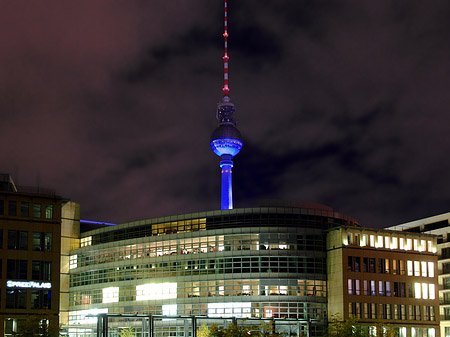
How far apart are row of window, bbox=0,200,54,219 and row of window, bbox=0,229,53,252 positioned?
106 inches

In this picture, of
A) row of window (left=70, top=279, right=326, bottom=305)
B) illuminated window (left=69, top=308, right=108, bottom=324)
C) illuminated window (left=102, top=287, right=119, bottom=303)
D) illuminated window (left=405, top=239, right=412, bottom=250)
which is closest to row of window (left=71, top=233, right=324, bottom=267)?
row of window (left=70, top=279, right=326, bottom=305)

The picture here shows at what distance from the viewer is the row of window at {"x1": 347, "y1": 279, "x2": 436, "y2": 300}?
4483 inches

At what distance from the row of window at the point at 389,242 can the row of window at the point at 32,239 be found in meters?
47.8

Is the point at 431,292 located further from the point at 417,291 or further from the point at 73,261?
the point at 73,261

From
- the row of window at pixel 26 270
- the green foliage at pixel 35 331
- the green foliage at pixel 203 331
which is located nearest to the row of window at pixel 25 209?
the row of window at pixel 26 270

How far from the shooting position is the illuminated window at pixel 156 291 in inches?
4855

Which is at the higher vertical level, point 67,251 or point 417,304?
point 67,251

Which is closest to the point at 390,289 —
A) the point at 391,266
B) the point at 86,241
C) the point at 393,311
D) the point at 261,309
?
the point at 393,311

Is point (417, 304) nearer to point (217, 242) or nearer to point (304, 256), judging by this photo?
point (304, 256)

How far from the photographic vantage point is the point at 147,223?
131125 millimetres

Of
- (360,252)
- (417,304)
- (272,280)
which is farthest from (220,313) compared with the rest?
(417,304)

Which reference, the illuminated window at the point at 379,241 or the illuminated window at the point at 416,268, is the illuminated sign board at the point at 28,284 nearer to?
the illuminated window at the point at 379,241

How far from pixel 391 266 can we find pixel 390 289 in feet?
12.9

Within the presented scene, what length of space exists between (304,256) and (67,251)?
178ft
